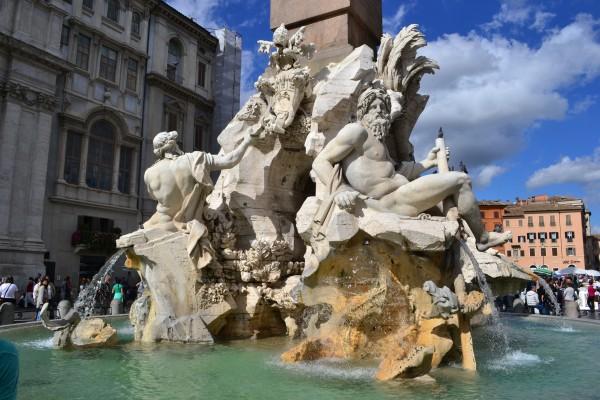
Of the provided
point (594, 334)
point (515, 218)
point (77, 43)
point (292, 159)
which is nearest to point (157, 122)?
point (77, 43)

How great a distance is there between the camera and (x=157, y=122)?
2772 centimetres

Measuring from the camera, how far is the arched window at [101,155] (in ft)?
80.2

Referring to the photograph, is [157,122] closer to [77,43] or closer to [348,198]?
[77,43]

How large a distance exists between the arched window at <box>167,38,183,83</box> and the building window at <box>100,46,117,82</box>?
11.7 feet

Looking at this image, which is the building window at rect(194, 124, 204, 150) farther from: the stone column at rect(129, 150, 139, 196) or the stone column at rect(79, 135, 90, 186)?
the stone column at rect(79, 135, 90, 186)

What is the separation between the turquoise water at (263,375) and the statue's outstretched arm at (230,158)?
2.31 meters

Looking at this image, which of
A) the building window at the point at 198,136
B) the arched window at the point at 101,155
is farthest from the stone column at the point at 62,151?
the building window at the point at 198,136

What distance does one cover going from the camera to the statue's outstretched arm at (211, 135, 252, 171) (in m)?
6.82

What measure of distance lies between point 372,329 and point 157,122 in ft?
80.9

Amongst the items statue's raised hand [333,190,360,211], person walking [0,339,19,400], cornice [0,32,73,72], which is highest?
cornice [0,32,73,72]

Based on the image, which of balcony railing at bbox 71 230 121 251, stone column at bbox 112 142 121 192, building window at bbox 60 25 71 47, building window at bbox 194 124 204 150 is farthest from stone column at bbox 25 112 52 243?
building window at bbox 194 124 204 150

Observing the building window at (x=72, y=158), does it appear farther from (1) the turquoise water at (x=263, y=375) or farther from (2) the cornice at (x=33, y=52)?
(1) the turquoise water at (x=263, y=375)

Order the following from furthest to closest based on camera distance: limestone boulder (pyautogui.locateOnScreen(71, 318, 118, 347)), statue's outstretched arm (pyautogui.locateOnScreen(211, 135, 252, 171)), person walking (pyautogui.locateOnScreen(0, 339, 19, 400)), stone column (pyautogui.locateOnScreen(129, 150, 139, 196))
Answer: stone column (pyautogui.locateOnScreen(129, 150, 139, 196))
statue's outstretched arm (pyautogui.locateOnScreen(211, 135, 252, 171))
limestone boulder (pyautogui.locateOnScreen(71, 318, 118, 347))
person walking (pyautogui.locateOnScreen(0, 339, 19, 400))

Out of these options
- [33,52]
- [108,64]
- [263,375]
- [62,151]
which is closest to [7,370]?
[263,375]
